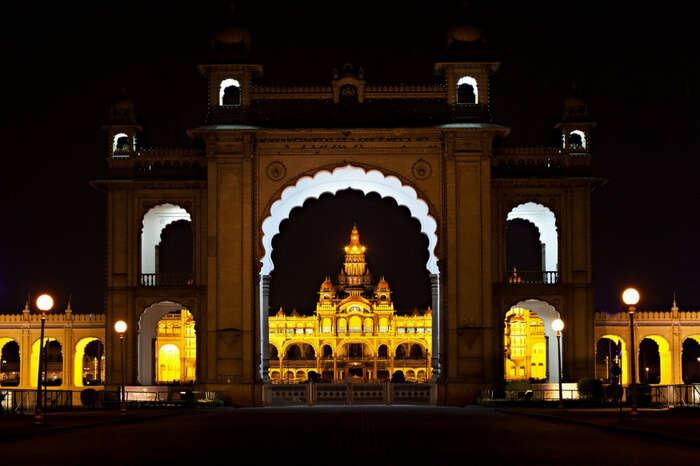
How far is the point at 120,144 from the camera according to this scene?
37.9m

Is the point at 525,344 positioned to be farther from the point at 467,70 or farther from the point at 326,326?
the point at 467,70

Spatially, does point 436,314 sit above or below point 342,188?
below

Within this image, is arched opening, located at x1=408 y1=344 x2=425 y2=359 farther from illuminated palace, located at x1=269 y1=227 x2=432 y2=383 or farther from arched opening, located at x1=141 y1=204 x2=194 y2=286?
arched opening, located at x1=141 y1=204 x2=194 y2=286

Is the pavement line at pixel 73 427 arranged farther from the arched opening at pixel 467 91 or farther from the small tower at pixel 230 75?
the arched opening at pixel 467 91

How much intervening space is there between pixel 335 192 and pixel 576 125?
816cm

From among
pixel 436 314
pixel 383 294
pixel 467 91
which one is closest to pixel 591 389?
pixel 436 314

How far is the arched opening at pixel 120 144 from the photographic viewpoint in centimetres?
3750

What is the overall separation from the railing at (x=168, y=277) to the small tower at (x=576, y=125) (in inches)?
505

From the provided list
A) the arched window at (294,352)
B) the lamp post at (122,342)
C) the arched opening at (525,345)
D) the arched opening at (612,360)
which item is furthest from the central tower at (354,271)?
the lamp post at (122,342)

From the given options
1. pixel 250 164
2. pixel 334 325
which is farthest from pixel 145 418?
pixel 334 325

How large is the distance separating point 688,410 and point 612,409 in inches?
187

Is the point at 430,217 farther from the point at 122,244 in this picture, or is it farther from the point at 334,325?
the point at 334,325

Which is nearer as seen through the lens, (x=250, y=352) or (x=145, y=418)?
(x=145, y=418)

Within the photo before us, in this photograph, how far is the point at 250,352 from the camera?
1410 inches
